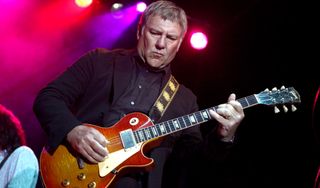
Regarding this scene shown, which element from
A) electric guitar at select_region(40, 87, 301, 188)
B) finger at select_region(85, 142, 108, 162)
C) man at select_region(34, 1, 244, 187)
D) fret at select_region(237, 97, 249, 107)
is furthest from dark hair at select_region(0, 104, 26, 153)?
fret at select_region(237, 97, 249, 107)

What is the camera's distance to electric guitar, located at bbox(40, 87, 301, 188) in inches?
113

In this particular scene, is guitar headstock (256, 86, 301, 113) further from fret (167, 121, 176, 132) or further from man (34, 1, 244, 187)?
fret (167, 121, 176, 132)

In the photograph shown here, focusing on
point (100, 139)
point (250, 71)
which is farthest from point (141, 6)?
point (100, 139)

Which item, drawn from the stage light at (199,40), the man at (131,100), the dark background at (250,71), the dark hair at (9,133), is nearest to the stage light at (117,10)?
the dark background at (250,71)

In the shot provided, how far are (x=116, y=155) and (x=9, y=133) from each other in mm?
1948

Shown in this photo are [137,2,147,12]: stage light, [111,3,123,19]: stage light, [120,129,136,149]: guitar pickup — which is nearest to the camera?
[120,129,136,149]: guitar pickup

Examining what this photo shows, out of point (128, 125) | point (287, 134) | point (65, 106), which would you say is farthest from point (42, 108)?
point (287, 134)

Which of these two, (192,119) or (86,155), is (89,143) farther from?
(192,119)

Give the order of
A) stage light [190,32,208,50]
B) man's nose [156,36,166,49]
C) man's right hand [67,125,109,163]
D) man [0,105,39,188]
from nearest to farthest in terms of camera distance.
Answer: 1. man's right hand [67,125,109,163]
2. man's nose [156,36,166,49]
3. man [0,105,39,188]
4. stage light [190,32,208,50]

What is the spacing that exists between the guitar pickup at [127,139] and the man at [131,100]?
12 centimetres

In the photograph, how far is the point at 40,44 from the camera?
682cm

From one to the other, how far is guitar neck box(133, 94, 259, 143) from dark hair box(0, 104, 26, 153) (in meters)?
1.96

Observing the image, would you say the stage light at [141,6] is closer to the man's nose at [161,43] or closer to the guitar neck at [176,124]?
the man's nose at [161,43]

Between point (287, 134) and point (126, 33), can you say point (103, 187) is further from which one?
point (126, 33)
